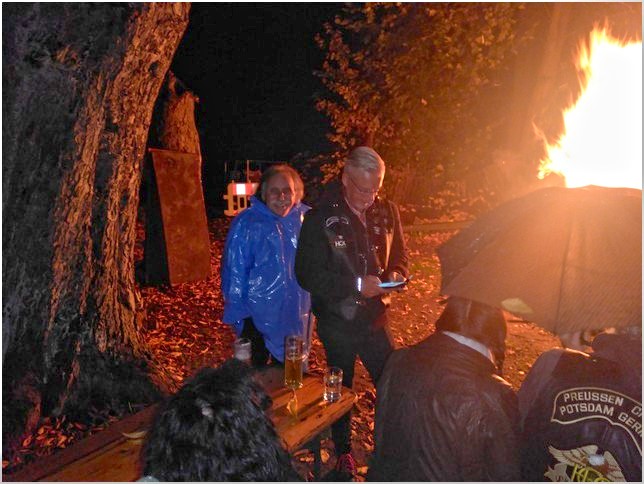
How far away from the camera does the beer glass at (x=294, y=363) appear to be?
→ 3344 mm

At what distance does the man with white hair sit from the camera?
3.70 m

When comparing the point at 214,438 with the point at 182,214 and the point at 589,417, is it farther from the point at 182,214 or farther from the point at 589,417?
the point at 182,214

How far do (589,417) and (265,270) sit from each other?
2.90 metres

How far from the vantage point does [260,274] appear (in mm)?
4203

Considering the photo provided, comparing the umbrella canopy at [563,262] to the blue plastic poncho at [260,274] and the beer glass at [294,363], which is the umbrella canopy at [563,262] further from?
the blue plastic poncho at [260,274]

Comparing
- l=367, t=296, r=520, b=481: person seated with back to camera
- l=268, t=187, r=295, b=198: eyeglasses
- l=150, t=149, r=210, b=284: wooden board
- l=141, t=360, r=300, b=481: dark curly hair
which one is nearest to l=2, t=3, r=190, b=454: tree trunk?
l=268, t=187, r=295, b=198: eyeglasses

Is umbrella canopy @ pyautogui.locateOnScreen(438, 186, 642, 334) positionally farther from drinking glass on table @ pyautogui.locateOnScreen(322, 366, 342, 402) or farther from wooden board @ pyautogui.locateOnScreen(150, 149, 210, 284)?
wooden board @ pyautogui.locateOnScreen(150, 149, 210, 284)

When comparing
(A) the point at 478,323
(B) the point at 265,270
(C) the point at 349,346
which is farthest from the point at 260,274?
(A) the point at 478,323

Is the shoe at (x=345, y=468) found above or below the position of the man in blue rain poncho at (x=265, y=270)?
below

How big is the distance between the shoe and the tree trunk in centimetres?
193

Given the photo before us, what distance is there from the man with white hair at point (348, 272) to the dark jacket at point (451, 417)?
5.22ft

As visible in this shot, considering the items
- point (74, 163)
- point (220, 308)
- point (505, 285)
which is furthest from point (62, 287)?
point (220, 308)

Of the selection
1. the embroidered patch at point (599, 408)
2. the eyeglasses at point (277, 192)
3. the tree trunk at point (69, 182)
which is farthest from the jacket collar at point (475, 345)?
the tree trunk at point (69, 182)

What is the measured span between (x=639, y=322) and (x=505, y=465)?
0.78 m
